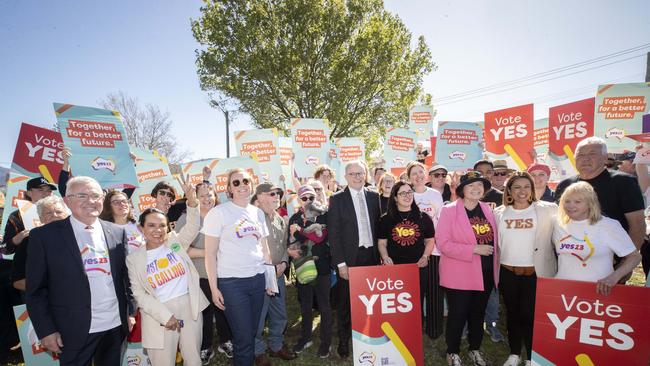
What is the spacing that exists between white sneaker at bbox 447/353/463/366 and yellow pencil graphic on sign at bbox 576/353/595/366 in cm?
113

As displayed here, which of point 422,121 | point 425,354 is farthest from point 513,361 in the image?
point 422,121

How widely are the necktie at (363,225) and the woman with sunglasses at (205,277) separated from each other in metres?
1.90

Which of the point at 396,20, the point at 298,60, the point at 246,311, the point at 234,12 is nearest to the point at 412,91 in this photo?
the point at 396,20

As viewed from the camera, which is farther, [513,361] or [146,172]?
[146,172]

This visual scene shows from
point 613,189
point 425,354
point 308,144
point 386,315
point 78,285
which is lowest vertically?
point 425,354

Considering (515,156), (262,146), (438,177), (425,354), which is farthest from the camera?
(262,146)

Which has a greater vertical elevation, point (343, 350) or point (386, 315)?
point (386, 315)

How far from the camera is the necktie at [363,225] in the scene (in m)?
3.56

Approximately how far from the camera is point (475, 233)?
334 cm

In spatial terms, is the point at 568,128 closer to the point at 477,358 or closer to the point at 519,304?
the point at 519,304

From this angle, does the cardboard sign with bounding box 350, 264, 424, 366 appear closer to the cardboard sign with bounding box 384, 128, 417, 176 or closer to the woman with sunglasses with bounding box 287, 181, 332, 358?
the woman with sunglasses with bounding box 287, 181, 332, 358

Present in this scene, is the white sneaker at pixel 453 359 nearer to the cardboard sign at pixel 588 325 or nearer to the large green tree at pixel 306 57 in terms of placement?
the cardboard sign at pixel 588 325

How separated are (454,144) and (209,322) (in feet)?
18.8

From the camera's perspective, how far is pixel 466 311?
11.1 feet
